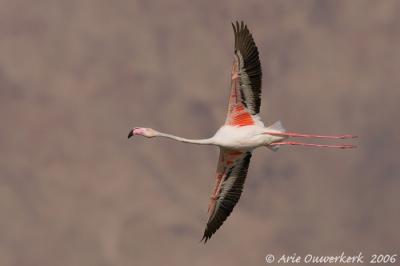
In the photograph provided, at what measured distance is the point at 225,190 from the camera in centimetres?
5528

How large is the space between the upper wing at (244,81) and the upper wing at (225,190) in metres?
2.86

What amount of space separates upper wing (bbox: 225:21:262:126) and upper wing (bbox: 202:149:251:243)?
2.86 metres

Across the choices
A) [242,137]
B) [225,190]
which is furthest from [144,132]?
[225,190]

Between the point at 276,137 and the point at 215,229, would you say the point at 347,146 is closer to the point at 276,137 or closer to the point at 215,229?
the point at 276,137

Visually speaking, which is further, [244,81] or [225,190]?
[225,190]

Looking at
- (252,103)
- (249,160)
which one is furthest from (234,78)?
(249,160)

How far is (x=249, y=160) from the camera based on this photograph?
54.9 metres

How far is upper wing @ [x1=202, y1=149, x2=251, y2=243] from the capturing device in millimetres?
54812

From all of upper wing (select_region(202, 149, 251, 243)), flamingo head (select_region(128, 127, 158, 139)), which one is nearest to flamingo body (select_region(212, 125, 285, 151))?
upper wing (select_region(202, 149, 251, 243))

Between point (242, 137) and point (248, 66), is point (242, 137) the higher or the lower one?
the lower one

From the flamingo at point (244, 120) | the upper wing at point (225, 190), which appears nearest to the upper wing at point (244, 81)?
the flamingo at point (244, 120)

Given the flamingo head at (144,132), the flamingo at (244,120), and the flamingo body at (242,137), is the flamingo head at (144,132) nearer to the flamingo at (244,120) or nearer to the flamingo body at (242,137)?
the flamingo at (244,120)

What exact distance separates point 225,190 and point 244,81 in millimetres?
6090

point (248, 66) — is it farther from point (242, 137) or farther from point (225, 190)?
point (225, 190)
